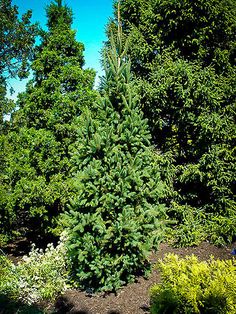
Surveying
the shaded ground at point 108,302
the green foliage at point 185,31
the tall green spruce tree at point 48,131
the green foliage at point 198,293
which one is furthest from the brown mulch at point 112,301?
the green foliage at point 185,31

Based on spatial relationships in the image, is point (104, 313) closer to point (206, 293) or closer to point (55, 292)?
point (55, 292)

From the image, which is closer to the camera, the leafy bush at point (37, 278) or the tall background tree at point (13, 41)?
the leafy bush at point (37, 278)

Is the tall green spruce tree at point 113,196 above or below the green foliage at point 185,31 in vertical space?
below

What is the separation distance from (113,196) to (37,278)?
8.05ft

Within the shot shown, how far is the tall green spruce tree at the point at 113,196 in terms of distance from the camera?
4867 millimetres

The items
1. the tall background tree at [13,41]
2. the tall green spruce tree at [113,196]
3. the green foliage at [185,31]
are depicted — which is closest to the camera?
the tall green spruce tree at [113,196]

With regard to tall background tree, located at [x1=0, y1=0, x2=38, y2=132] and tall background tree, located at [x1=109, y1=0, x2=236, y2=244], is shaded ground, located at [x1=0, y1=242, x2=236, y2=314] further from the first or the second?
tall background tree, located at [x1=0, y1=0, x2=38, y2=132]

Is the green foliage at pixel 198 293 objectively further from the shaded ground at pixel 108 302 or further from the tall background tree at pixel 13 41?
the tall background tree at pixel 13 41

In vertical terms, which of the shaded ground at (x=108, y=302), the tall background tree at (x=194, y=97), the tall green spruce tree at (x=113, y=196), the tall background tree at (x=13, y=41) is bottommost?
the shaded ground at (x=108, y=302)

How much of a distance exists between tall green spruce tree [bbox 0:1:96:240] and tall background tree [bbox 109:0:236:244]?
185cm

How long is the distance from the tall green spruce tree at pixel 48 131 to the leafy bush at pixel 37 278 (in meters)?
1.36

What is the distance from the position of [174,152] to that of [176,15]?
12.6ft

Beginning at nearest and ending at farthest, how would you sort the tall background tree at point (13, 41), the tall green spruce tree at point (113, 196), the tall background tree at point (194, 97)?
the tall green spruce tree at point (113, 196) < the tall background tree at point (194, 97) < the tall background tree at point (13, 41)

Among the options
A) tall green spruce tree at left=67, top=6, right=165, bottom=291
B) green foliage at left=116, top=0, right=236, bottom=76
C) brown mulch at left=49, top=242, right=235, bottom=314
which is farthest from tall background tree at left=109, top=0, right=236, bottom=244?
brown mulch at left=49, top=242, right=235, bottom=314
